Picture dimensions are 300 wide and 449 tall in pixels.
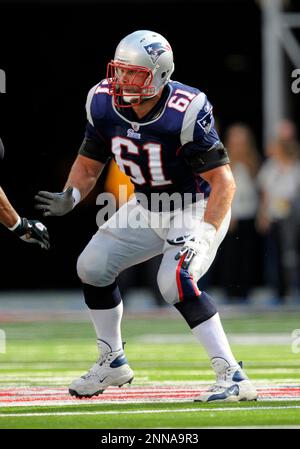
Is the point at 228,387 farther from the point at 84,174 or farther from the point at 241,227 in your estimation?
the point at 241,227

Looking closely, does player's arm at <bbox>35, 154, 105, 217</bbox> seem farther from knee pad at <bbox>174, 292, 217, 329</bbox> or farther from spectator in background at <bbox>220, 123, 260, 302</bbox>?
spectator in background at <bbox>220, 123, 260, 302</bbox>

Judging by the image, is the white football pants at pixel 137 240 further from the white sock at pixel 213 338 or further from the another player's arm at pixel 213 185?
the white sock at pixel 213 338

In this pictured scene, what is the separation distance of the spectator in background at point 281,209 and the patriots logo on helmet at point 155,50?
6288 millimetres

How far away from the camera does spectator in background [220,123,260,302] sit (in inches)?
529

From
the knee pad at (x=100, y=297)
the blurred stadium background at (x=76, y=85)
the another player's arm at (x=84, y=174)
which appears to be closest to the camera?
the knee pad at (x=100, y=297)

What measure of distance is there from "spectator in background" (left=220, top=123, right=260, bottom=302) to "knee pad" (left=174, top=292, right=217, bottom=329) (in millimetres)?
6776

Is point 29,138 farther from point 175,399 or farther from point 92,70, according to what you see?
point 175,399

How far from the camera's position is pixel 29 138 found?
626 inches

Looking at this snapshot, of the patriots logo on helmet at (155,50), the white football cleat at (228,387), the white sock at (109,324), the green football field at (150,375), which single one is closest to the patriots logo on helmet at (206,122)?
the patriots logo on helmet at (155,50)

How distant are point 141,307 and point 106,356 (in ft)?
22.5

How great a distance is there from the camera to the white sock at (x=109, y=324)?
6945mm

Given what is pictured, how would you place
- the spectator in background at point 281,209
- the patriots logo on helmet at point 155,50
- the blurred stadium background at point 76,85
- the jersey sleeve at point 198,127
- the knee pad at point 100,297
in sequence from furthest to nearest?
1. the blurred stadium background at point 76,85
2. the spectator in background at point 281,209
3. the knee pad at point 100,297
4. the patriots logo on helmet at point 155,50
5. the jersey sleeve at point 198,127

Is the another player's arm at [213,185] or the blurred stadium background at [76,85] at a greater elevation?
the another player's arm at [213,185]

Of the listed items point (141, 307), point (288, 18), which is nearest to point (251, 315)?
point (141, 307)
